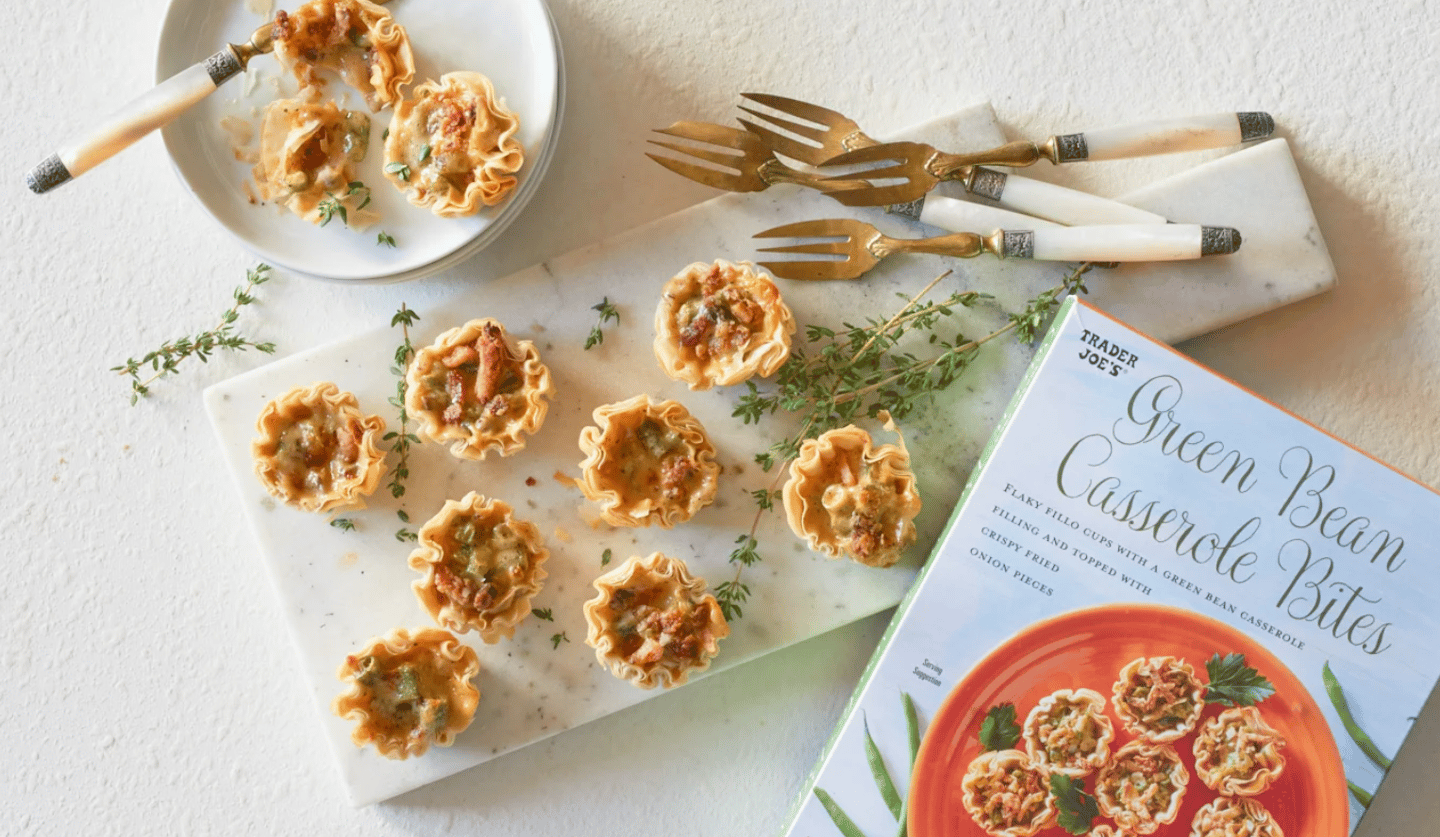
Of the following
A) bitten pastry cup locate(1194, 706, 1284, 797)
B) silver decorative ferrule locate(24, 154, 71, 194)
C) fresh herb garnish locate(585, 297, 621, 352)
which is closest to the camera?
bitten pastry cup locate(1194, 706, 1284, 797)

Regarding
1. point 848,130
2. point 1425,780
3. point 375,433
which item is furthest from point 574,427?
point 1425,780

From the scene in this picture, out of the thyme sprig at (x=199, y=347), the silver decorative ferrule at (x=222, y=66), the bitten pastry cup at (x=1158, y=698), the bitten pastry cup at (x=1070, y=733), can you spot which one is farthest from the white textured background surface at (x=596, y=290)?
the bitten pastry cup at (x=1158, y=698)

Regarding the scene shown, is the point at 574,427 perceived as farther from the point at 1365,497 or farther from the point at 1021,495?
the point at 1365,497

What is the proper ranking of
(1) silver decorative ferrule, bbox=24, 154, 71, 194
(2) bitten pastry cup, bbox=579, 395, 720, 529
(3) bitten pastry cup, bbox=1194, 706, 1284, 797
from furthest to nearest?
(2) bitten pastry cup, bbox=579, 395, 720, 529 < (1) silver decorative ferrule, bbox=24, 154, 71, 194 < (3) bitten pastry cup, bbox=1194, 706, 1284, 797

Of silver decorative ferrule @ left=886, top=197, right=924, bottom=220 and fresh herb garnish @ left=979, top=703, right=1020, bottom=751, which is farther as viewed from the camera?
silver decorative ferrule @ left=886, top=197, right=924, bottom=220

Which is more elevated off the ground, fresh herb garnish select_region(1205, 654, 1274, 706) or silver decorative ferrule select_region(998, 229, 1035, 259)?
silver decorative ferrule select_region(998, 229, 1035, 259)

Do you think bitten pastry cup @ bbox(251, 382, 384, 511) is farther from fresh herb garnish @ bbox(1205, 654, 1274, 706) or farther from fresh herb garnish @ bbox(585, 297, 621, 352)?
fresh herb garnish @ bbox(1205, 654, 1274, 706)

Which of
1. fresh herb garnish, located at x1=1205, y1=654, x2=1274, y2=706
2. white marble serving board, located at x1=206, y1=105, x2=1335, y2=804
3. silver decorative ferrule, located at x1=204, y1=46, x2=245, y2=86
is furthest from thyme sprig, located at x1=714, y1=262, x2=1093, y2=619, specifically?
silver decorative ferrule, located at x1=204, y1=46, x2=245, y2=86
